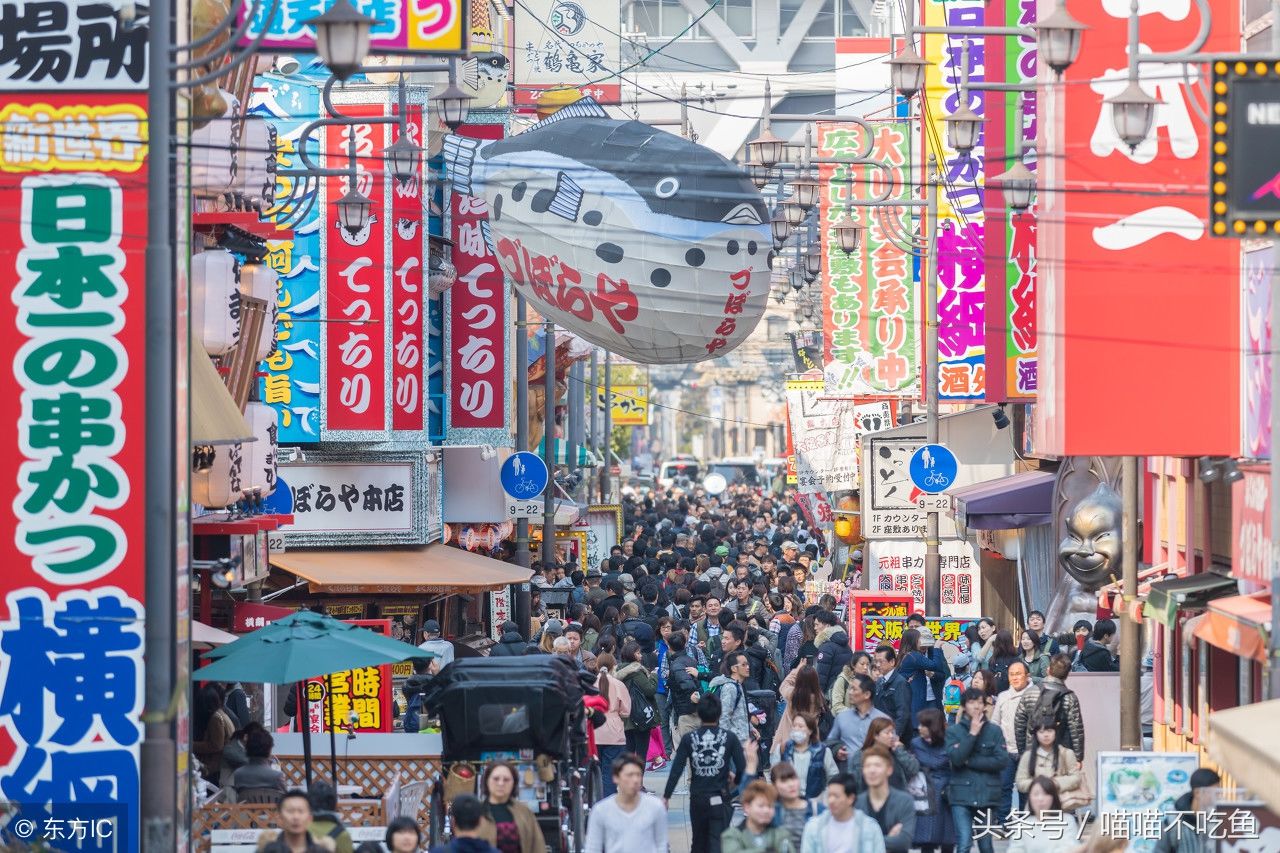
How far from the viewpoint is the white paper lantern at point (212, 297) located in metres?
17.1

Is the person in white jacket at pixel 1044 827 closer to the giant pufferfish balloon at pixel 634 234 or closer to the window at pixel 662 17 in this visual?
the giant pufferfish balloon at pixel 634 234

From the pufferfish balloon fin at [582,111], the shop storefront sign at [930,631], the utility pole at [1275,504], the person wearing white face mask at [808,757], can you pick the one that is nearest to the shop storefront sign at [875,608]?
the shop storefront sign at [930,631]

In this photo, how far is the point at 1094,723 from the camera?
17.2 meters

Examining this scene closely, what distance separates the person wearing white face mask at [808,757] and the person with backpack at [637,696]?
3591 millimetres

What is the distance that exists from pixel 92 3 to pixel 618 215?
481 centimetres

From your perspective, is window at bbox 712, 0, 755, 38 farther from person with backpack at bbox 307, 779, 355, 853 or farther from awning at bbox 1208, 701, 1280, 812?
awning at bbox 1208, 701, 1280, 812

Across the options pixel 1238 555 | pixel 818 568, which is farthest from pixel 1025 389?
pixel 818 568

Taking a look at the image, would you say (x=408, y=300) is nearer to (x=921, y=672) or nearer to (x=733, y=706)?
(x=921, y=672)

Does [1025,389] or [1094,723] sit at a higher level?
[1025,389]

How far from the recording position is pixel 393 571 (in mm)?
23656

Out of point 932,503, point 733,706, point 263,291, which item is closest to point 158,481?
point 733,706

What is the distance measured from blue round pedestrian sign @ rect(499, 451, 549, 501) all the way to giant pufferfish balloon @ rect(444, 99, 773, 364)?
33.7 ft

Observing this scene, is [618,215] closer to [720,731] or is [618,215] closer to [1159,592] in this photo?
[720,731]

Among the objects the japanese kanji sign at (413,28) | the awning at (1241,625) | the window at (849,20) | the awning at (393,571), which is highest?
the window at (849,20)
